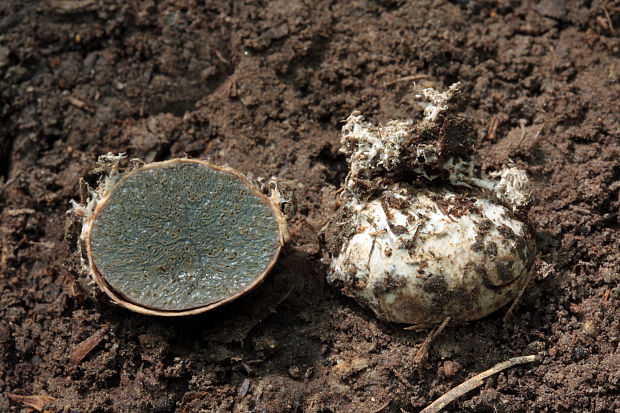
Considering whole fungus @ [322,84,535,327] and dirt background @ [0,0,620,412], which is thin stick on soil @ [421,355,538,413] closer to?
dirt background @ [0,0,620,412]

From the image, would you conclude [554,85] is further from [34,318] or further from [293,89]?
[34,318]

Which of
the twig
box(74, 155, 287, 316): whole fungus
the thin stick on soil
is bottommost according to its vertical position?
the thin stick on soil

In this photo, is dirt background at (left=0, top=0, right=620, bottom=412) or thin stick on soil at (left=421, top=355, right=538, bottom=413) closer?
thin stick on soil at (left=421, top=355, right=538, bottom=413)

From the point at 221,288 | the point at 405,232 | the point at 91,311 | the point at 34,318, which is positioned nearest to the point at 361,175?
the point at 405,232

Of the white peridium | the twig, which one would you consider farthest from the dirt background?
the white peridium

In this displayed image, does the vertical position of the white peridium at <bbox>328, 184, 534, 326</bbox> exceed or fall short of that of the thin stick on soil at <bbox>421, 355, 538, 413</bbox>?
it exceeds it

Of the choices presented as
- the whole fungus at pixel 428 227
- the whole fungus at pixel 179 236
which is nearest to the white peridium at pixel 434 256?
the whole fungus at pixel 428 227
